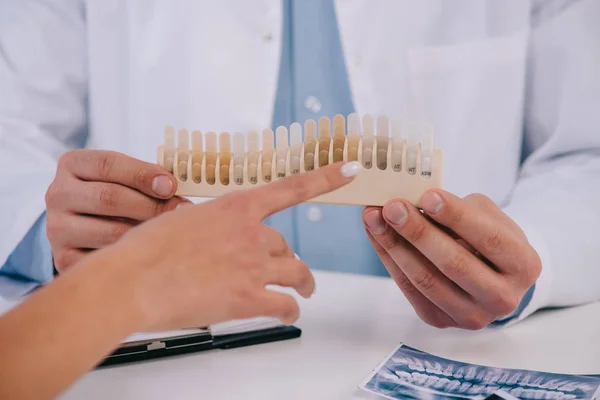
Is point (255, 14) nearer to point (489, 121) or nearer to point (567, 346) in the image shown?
point (489, 121)

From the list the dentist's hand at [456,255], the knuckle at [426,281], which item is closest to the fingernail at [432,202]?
the dentist's hand at [456,255]

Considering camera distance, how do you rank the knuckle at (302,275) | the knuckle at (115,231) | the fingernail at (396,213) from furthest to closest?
the knuckle at (115,231) → the fingernail at (396,213) → the knuckle at (302,275)

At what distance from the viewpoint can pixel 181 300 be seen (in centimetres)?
52

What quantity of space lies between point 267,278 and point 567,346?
41 centimetres

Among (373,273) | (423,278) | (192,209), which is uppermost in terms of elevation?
(192,209)

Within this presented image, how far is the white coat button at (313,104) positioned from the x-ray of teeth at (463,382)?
0.55 meters

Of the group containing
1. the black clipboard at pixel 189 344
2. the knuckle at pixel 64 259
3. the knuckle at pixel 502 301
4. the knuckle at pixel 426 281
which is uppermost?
the knuckle at pixel 64 259

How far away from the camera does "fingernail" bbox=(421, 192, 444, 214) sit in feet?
2.25

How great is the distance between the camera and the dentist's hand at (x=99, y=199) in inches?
30.0

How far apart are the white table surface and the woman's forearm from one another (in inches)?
7.4

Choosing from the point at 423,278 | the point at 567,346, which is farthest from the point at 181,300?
the point at 567,346

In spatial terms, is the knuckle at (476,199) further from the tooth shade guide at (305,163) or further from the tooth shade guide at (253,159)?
the tooth shade guide at (253,159)

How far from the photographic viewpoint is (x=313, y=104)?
3.76 feet

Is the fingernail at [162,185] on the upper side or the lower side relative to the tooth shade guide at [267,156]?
lower
